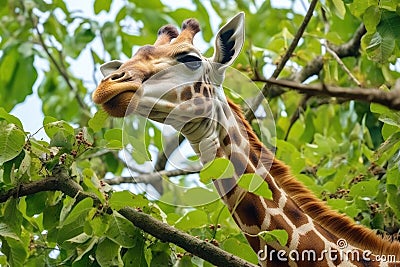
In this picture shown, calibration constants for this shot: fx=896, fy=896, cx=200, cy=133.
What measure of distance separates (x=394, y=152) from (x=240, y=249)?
0.76 meters

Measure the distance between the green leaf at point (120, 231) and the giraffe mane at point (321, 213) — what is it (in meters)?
0.51

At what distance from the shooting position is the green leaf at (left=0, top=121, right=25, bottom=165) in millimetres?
2545

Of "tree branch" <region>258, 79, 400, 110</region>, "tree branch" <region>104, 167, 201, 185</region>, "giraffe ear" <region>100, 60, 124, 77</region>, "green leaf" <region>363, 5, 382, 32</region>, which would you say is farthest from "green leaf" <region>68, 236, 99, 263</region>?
"tree branch" <region>258, 79, 400, 110</region>

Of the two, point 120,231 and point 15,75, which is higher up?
point 120,231

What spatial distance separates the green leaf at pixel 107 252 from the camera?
259 centimetres

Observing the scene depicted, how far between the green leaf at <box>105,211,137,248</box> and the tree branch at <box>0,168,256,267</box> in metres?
0.02

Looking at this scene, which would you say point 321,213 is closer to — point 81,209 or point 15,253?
point 81,209

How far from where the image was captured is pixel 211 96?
112 inches

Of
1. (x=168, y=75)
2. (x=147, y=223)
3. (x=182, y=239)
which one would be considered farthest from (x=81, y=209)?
(x=168, y=75)

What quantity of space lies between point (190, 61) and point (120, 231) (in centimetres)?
61

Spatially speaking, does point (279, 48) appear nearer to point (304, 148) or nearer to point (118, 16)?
point (304, 148)

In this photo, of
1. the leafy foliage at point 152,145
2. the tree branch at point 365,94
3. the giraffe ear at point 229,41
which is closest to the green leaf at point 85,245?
the leafy foliage at point 152,145

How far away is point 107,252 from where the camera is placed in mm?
2607

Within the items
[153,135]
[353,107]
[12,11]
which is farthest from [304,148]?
[12,11]
